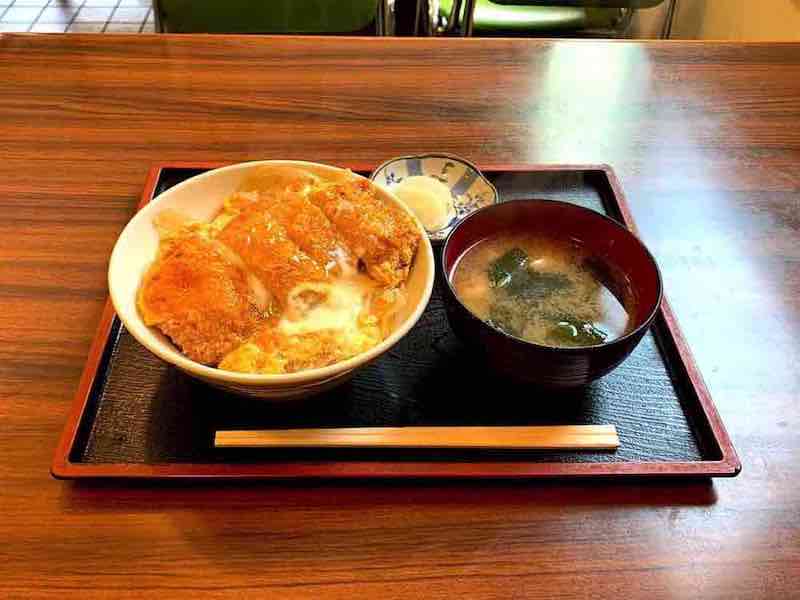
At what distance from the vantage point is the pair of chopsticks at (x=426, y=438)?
913 millimetres

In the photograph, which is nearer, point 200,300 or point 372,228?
point 200,300

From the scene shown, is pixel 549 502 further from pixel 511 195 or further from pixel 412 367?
pixel 511 195

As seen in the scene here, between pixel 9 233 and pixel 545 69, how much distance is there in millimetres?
1300

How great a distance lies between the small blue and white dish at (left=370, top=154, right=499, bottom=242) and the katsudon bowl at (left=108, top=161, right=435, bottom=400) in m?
0.27

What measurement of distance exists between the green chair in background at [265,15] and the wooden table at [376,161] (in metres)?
0.36

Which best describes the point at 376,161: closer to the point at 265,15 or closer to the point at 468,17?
the point at 265,15

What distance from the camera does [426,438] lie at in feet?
3.03

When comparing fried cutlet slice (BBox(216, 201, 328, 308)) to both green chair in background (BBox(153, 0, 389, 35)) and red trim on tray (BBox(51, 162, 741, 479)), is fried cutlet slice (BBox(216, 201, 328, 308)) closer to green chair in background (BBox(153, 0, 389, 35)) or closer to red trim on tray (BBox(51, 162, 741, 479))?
red trim on tray (BBox(51, 162, 741, 479))

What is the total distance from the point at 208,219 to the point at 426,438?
1.62 feet

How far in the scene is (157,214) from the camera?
1.03 metres

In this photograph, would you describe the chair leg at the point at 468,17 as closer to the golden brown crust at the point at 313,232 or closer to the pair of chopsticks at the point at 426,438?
the golden brown crust at the point at 313,232

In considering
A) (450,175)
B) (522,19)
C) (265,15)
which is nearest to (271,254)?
(450,175)

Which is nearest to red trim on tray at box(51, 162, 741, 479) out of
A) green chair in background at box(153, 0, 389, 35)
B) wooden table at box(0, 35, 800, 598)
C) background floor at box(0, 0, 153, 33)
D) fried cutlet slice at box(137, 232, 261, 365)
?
wooden table at box(0, 35, 800, 598)

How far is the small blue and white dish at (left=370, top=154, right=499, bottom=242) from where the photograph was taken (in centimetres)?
134
